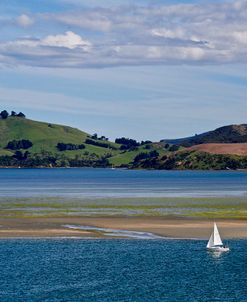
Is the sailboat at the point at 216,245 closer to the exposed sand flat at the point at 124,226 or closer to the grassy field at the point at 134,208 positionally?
the exposed sand flat at the point at 124,226

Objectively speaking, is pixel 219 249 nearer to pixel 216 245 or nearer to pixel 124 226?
pixel 216 245

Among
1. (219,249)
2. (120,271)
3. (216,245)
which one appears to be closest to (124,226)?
(216,245)

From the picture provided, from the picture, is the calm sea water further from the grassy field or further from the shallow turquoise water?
the grassy field

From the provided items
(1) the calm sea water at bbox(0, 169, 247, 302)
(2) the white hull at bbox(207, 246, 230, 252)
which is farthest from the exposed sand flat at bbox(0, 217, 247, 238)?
(2) the white hull at bbox(207, 246, 230, 252)

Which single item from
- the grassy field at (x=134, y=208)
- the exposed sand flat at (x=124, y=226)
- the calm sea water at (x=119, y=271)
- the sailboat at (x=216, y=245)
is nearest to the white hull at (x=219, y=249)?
the sailboat at (x=216, y=245)

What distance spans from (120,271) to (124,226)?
93.4ft

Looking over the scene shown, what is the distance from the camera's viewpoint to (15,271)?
5706 centimetres

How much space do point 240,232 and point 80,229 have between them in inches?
686

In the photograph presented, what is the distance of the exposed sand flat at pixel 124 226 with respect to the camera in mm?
78300

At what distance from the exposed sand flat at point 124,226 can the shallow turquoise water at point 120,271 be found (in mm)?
5267

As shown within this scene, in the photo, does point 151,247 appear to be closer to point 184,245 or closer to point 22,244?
point 184,245

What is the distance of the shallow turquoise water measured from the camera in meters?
49.8

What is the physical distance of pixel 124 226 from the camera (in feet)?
282

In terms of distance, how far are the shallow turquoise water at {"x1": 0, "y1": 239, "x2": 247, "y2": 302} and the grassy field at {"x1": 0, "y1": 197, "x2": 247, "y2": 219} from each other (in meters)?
27.8
